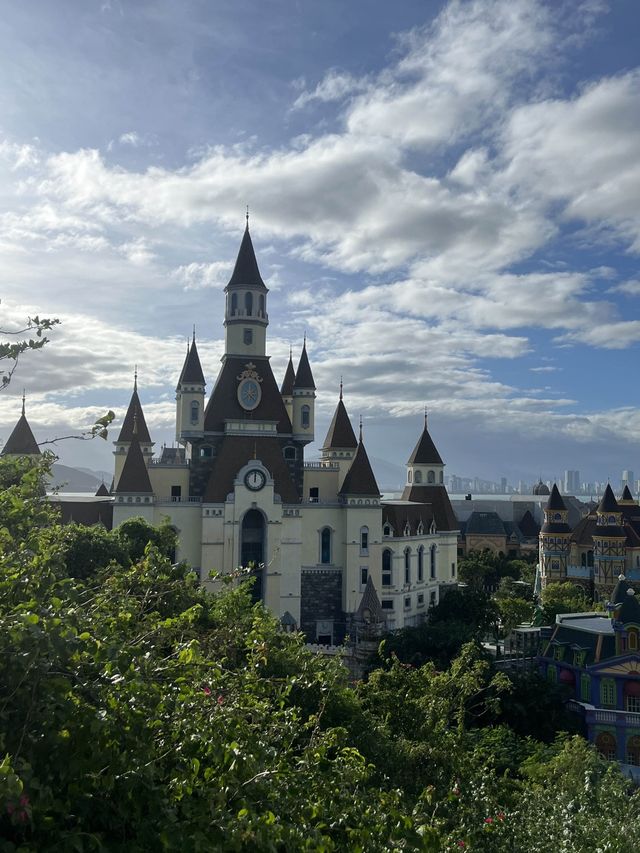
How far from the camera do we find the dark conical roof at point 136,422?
166ft

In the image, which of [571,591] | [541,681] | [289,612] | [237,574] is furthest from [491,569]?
[237,574]

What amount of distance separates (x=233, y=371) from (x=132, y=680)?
1621 inches

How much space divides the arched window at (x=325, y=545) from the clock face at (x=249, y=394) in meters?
9.08

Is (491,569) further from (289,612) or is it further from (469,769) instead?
(469,769)

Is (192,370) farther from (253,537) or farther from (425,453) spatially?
(425,453)

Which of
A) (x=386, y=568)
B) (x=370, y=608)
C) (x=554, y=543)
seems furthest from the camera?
(x=554, y=543)

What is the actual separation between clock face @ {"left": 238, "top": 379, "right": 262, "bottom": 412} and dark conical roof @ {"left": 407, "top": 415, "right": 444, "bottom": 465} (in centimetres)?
1441

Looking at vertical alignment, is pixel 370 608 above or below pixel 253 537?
below

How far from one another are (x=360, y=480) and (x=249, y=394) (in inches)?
355

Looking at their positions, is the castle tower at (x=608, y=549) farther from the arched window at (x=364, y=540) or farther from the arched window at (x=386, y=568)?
the arched window at (x=364, y=540)

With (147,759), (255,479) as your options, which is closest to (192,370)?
(255,479)

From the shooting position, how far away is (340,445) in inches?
2032

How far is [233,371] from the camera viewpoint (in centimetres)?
4684

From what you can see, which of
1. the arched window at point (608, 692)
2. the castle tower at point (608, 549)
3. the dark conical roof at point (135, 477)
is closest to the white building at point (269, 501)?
the dark conical roof at point (135, 477)
